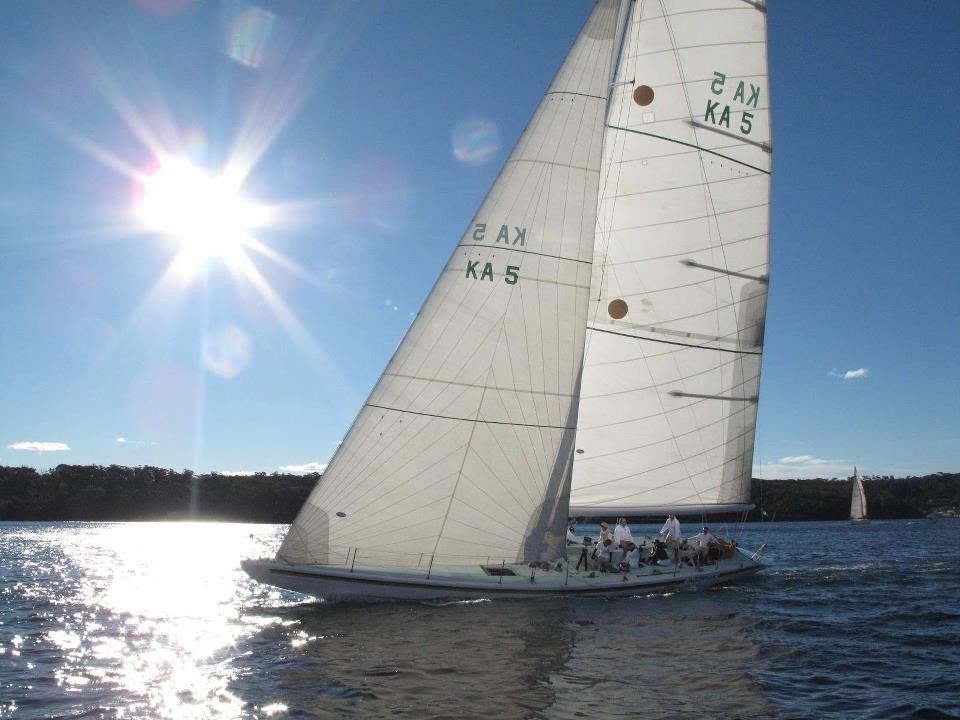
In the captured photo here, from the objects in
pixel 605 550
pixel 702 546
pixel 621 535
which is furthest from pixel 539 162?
pixel 702 546

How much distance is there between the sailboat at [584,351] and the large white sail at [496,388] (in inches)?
1.9

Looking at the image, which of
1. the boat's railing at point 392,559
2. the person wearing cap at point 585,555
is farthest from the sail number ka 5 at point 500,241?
the person wearing cap at point 585,555

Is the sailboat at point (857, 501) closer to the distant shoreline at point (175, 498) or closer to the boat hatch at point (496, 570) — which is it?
the distant shoreline at point (175, 498)

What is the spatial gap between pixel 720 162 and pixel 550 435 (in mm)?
9625

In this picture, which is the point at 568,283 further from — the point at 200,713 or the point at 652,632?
the point at 200,713

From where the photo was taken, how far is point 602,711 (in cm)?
995

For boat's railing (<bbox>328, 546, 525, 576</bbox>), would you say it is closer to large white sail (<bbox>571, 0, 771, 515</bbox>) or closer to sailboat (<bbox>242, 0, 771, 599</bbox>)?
sailboat (<bbox>242, 0, 771, 599</bbox>)

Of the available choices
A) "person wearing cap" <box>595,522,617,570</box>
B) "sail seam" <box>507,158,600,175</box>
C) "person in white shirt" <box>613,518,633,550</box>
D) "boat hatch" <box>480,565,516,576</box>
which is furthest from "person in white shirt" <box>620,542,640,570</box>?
"sail seam" <box>507,158,600,175</box>

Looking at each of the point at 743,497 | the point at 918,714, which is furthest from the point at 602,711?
the point at 743,497

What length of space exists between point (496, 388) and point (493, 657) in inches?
236

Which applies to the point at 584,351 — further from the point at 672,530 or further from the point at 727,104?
the point at 727,104

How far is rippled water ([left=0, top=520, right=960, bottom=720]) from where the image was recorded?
Result: 1027 centimetres

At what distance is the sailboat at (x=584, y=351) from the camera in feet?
52.3

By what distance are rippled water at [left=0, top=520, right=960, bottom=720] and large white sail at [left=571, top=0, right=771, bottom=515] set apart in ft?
12.7
